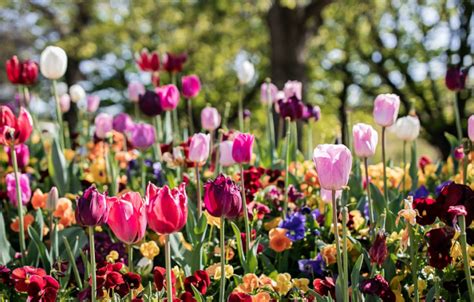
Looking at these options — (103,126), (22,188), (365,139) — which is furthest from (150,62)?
(365,139)

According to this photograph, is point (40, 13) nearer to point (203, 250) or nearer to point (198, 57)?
point (198, 57)

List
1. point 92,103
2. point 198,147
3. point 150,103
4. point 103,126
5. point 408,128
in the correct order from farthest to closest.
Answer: point 92,103
point 103,126
point 150,103
point 408,128
point 198,147

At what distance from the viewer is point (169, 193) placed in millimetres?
1435

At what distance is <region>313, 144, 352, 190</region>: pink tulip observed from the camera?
1586 mm

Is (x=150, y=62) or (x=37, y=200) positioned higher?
(x=150, y=62)

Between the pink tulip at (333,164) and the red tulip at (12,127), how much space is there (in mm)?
1170

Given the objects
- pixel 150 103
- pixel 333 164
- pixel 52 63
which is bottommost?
pixel 333 164

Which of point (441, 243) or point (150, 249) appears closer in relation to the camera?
point (441, 243)

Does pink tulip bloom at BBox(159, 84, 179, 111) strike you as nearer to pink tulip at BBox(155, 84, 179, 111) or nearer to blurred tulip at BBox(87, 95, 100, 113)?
pink tulip at BBox(155, 84, 179, 111)

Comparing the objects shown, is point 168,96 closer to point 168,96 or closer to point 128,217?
point 168,96

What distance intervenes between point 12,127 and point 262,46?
42.8 feet

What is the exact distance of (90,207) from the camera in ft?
5.40

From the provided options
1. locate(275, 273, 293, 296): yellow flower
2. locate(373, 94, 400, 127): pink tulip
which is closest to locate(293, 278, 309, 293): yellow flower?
locate(275, 273, 293, 296): yellow flower

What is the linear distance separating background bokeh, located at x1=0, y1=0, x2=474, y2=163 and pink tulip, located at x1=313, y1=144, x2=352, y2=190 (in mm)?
10869
